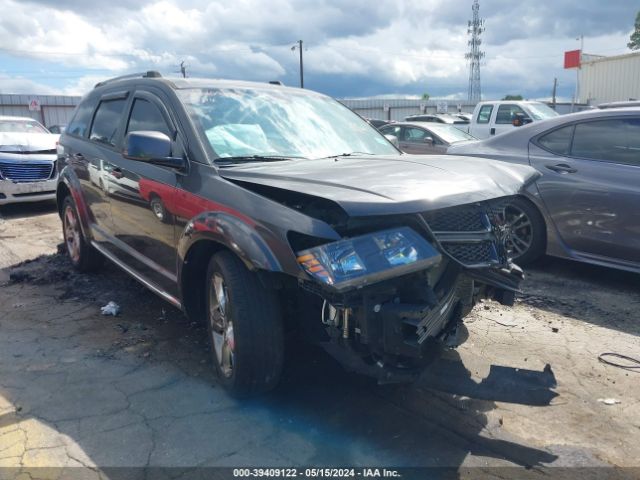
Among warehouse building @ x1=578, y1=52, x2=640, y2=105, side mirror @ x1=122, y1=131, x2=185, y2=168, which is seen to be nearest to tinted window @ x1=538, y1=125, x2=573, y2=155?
side mirror @ x1=122, y1=131, x2=185, y2=168

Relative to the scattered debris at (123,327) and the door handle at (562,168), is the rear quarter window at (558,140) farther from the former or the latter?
the scattered debris at (123,327)

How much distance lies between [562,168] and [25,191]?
8.29 metres

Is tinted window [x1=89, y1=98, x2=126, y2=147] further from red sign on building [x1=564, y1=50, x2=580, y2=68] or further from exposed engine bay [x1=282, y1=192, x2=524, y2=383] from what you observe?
red sign on building [x1=564, y1=50, x2=580, y2=68]

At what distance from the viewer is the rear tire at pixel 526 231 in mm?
5344

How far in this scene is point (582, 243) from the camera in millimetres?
5012

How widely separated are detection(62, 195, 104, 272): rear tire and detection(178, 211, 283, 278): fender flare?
265 centimetres

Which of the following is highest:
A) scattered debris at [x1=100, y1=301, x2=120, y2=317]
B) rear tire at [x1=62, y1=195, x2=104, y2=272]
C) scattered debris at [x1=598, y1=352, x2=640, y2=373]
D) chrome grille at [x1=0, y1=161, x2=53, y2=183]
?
chrome grille at [x1=0, y1=161, x2=53, y2=183]

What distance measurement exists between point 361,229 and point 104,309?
9.49 feet

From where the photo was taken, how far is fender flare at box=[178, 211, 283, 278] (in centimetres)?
269

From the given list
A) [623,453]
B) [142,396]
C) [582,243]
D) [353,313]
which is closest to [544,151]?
[582,243]

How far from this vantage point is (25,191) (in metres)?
9.17

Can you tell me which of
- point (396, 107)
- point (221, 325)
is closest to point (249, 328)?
point (221, 325)

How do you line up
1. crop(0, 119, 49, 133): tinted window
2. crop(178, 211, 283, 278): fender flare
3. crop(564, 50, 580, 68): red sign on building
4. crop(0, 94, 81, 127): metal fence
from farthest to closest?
crop(0, 94, 81, 127): metal fence, crop(564, 50, 580, 68): red sign on building, crop(0, 119, 49, 133): tinted window, crop(178, 211, 283, 278): fender flare

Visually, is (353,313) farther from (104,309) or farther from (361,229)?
(104,309)
